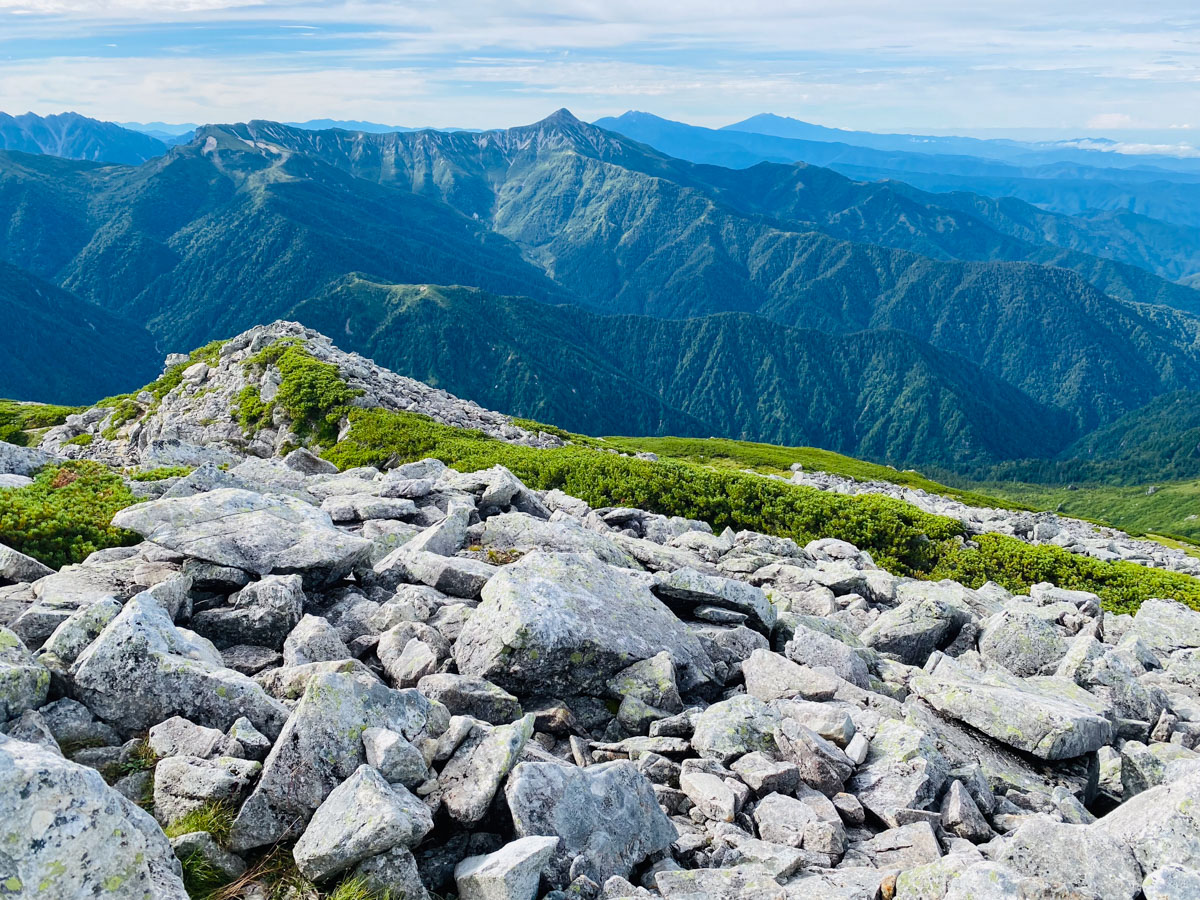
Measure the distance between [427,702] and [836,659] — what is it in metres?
8.24

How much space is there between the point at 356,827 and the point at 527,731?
2.65 metres

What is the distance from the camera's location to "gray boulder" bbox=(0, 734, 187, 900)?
20.2ft

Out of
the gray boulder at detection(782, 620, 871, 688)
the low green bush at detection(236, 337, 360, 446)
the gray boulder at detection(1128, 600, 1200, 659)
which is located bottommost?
the low green bush at detection(236, 337, 360, 446)

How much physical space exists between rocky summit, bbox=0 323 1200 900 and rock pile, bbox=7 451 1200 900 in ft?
0.13

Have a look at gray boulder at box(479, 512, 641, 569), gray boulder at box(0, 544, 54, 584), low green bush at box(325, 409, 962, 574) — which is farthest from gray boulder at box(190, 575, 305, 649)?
low green bush at box(325, 409, 962, 574)

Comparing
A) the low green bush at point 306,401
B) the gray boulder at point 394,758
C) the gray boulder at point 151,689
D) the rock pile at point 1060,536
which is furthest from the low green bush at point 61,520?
the rock pile at point 1060,536

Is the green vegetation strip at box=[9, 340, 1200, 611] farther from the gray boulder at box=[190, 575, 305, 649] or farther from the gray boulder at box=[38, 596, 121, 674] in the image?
the gray boulder at box=[38, 596, 121, 674]

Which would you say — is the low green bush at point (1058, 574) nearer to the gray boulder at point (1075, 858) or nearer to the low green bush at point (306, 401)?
the gray boulder at point (1075, 858)

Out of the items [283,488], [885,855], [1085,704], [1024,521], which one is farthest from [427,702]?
[1024,521]

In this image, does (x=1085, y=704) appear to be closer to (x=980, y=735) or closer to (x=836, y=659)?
(x=980, y=735)

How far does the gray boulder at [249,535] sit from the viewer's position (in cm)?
1370

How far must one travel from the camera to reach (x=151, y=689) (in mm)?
9578

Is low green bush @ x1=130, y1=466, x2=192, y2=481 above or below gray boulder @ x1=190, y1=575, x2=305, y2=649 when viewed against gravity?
below

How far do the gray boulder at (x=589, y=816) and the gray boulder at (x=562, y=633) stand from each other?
8.36 feet
